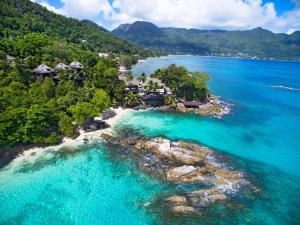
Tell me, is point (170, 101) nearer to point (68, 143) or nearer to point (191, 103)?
point (191, 103)

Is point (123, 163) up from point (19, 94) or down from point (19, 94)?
down

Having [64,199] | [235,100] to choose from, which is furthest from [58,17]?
[64,199]

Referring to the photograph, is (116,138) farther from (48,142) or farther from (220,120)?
(220,120)

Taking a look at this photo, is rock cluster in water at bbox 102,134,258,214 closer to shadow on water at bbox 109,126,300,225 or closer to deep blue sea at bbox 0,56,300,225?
shadow on water at bbox 109,126,300,225

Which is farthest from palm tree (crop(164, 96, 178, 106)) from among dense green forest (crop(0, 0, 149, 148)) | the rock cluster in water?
the rock cluster in water

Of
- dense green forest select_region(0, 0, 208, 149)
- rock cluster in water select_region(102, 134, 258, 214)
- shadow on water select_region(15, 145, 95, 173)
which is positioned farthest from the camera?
dense green forest select_region(0, 0, 208, 149)

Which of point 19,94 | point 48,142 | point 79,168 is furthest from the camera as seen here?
point 19,94

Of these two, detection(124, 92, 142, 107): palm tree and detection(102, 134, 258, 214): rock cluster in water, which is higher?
detection(124, 92, 142, 107): palm tree

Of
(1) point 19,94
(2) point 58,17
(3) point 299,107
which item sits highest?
(2) point 58,17
